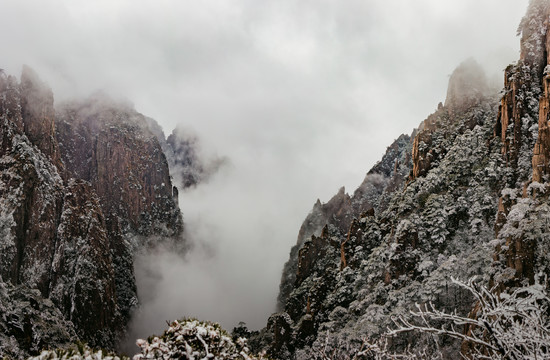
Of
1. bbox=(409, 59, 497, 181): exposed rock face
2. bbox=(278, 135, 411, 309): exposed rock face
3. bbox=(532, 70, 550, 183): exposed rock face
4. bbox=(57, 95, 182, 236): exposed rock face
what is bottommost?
bbox=(532, 70, 550, 183): exposed rock face

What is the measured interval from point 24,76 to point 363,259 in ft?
280

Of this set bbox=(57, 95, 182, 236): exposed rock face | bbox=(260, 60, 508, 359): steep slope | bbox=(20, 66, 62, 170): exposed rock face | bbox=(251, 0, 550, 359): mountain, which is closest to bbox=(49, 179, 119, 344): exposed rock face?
bbox=(20, 66, 62, 170): exposed rock face

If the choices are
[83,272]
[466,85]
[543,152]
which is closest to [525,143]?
[543,152]

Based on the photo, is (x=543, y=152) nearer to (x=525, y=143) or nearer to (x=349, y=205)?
(x=525, y=143)

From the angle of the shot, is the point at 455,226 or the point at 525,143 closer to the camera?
the point at 525,143

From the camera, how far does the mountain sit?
31469 millimetres

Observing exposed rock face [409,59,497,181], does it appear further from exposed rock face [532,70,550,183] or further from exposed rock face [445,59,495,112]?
exposed rock face [532,70,550,183]

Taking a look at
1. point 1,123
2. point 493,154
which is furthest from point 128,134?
point 493,154

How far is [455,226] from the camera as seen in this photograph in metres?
48.0

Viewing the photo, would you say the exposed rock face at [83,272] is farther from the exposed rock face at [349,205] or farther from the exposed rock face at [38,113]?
the exposed rock face at [349,205]

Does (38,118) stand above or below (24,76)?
below

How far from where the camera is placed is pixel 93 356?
24.8 feet

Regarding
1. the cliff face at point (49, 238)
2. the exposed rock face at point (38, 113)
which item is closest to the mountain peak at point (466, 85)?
the cliff face at point (49, 238)

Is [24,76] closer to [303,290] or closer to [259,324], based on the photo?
[303,290]
